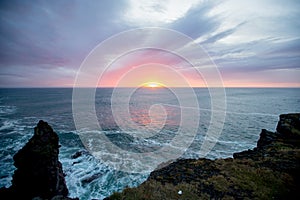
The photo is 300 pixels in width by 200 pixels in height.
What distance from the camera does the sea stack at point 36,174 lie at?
17.4 metres

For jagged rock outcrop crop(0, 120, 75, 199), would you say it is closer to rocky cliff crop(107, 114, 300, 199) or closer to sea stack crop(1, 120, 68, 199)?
sea stack crop(1, 120, 68, 199)

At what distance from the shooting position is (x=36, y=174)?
17984 millimetres

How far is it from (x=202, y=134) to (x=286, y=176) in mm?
34303

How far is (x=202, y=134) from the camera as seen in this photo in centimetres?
4441

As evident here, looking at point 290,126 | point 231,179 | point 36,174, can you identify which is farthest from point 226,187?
point 36,174

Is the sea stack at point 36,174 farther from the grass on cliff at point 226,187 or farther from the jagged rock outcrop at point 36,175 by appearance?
the grass on cliff at point 226,187

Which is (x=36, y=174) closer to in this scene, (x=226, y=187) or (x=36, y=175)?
(x=36, y=175)

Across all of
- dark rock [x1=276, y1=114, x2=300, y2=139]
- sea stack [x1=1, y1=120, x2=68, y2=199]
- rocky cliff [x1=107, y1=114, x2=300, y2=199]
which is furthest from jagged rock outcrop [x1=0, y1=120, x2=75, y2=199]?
dark rock [x1=276, y1=114, x2=300, y2=139]

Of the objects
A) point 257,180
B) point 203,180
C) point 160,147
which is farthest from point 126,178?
point 257,180

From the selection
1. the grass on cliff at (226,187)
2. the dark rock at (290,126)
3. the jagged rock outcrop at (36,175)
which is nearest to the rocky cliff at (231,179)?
the grass on cliff at (226,187)

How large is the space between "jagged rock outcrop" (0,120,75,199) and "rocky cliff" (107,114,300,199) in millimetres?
14272

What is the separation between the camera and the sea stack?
17438 millimetres

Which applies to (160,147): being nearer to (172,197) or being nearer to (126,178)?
(126,178)

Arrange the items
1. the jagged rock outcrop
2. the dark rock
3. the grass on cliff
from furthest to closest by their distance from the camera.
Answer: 1. the dark rock
2. the jagged rock outcrop
3. the grass on cliff
